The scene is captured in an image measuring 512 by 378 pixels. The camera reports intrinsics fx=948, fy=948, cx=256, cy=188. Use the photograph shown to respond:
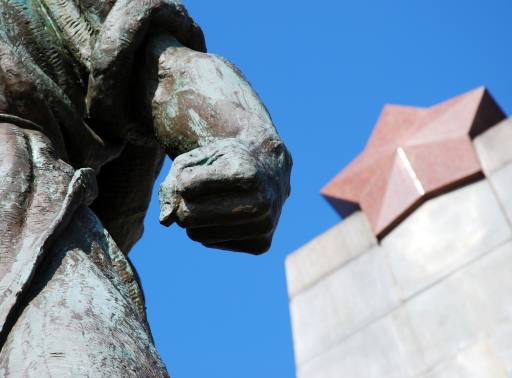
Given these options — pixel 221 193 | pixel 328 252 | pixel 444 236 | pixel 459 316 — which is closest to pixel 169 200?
Result: pixel 221 193

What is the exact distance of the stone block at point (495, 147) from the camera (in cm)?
780

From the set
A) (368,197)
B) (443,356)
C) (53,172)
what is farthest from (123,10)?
(368,197)

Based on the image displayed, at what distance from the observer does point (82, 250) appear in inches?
53.2

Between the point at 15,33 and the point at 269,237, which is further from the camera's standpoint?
the point at 15,33

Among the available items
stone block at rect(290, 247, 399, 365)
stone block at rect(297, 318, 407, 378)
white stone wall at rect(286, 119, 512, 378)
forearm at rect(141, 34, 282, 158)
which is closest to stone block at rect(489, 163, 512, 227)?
white stone wall at rect(286, 119, 512, 378)

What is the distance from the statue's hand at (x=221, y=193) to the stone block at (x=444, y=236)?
20.2ft

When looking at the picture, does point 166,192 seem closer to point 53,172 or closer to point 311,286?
point 53,172

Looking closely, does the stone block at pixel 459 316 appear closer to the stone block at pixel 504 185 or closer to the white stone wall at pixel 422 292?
the white stone wall at pixel 422 292

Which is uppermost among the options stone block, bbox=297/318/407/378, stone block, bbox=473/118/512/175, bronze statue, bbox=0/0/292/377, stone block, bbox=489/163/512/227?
bronze statue, bbox=0/0/292/377

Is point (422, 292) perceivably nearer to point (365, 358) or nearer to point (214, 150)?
point (365, 358)

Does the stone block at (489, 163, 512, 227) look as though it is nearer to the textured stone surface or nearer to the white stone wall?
the white stone wall

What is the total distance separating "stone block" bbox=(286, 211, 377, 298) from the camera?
848 cm

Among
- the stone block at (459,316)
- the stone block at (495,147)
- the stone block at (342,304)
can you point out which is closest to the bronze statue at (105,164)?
the stone block at (459,316)

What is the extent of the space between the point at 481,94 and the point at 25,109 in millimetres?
7508
